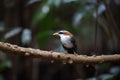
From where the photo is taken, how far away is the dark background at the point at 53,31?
2.62 metres

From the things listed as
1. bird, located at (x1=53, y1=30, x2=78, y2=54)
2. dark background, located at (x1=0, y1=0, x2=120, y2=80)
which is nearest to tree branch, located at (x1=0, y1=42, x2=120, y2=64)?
bird, located at (x1=53, y1=30, x2=78, y2=54)

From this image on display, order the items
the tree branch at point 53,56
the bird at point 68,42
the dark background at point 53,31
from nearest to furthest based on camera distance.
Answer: the tree branch at point 53,56
the bird at point 68,42
the dark background at point 53,31

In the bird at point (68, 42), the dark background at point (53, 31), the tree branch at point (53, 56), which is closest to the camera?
the tree branch at point (53, 56)

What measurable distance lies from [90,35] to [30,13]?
2.73ft

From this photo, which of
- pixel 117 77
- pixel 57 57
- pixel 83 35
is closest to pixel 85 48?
pixel 83 35

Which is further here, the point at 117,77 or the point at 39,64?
the point at 39,64

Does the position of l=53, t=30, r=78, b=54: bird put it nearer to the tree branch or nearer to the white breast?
the white breast

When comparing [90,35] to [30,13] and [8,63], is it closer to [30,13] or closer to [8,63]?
[30,13]

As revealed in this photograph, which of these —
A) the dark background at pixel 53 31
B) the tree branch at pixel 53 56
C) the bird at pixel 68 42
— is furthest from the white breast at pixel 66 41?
the dark background at pixel 53 31

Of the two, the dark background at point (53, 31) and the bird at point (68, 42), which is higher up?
the dark background at point (53, 31)

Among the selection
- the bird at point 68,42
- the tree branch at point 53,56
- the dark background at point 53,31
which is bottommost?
the tree branch at point 53,56

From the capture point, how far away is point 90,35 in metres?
3.96

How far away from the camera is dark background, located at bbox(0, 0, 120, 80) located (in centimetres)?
262

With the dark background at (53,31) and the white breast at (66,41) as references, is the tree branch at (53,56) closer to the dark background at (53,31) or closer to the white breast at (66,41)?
the white breast at (66,41)
